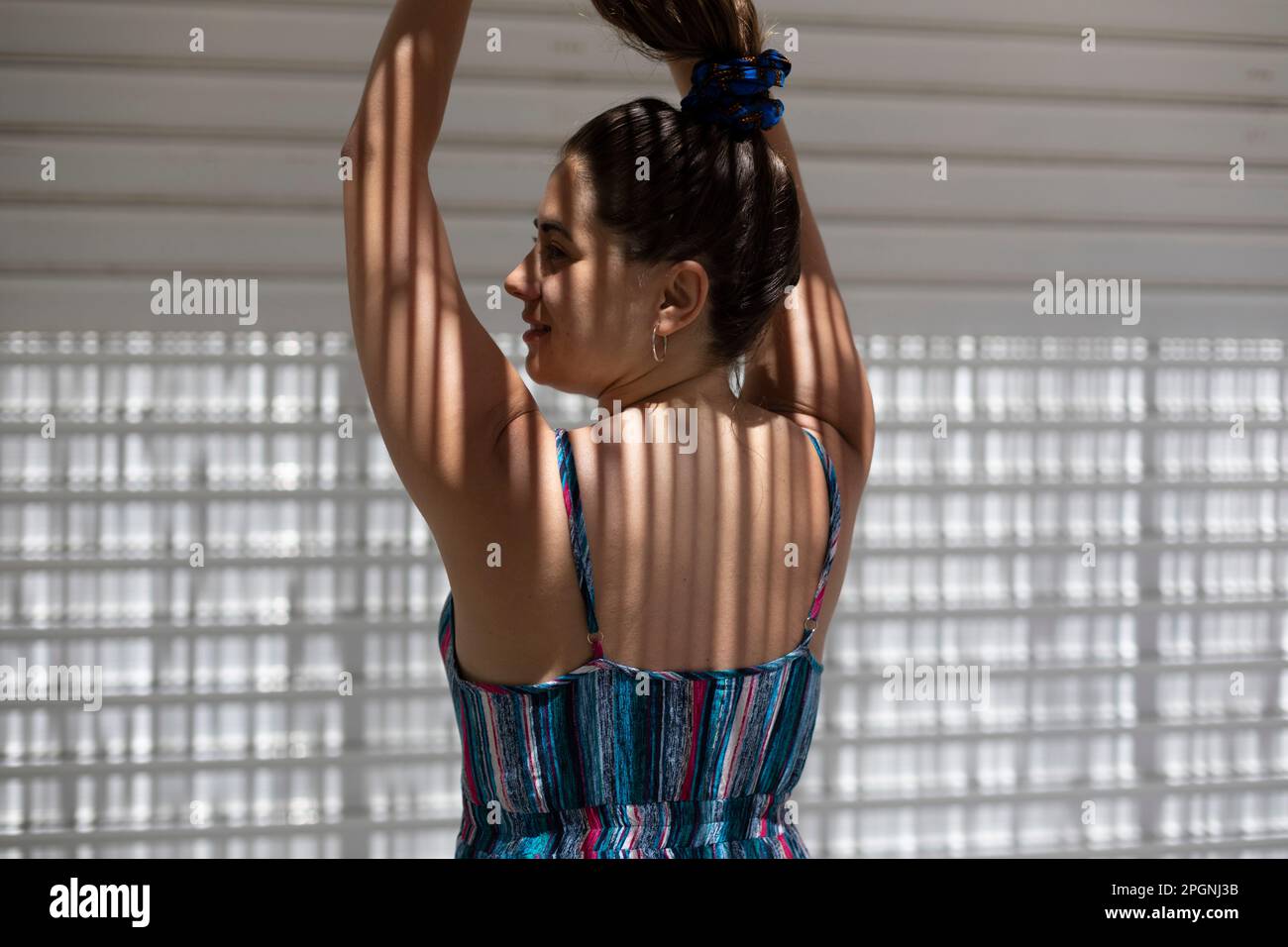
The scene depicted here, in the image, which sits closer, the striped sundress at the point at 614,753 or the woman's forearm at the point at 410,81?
the woman's forearm at the point at 410,81

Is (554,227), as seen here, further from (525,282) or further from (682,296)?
(682,296)

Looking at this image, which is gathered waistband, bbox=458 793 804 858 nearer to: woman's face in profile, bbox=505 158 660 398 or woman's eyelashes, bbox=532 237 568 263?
woman's face in profile, bbox=505 158 660 398

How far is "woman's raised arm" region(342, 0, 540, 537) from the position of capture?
4.05 feet

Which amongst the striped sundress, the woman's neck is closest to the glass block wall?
the woman's neck

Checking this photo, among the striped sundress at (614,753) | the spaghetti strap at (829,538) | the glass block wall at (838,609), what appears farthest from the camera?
the glass block wall at (838,609)

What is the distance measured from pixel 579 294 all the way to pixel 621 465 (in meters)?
0.25

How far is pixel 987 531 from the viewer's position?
3.37 m

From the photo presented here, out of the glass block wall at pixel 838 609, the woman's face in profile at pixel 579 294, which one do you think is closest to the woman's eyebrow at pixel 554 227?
the woman's face in profile at pixel 579 294

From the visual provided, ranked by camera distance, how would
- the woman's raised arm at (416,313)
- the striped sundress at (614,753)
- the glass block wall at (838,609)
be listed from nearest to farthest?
the woman's raised arm at (416,313) < the striped sundress at (614,753) < the glass block wall at (838,609)

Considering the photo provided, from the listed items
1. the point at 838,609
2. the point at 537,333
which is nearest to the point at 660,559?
the point at 537,333

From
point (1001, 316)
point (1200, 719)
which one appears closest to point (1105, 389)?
point (1001, 316)

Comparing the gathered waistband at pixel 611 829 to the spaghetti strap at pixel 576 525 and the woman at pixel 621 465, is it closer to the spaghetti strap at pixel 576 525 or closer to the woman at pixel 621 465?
the woman at pixel 621 465

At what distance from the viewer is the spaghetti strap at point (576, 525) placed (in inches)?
51.8

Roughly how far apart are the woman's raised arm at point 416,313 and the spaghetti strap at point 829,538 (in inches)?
18.5
